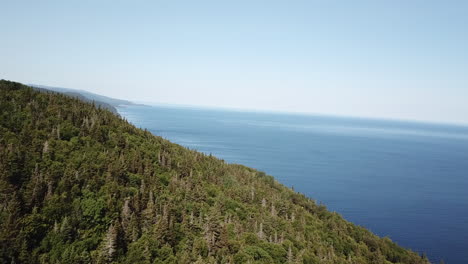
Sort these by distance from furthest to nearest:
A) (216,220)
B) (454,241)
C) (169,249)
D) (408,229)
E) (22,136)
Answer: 1. (408,229)
2. (454,241)
3. (22,136)
4. (216,220)
5. (169,249)

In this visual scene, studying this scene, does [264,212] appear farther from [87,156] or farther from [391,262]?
[87,156]

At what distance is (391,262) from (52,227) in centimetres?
11215

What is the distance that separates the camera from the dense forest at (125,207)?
237 feet

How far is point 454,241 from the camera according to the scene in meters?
144

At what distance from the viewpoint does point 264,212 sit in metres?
117

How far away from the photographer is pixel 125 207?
83.1 metres

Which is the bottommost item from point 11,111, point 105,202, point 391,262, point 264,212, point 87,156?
point 391,262

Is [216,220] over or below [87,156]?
below

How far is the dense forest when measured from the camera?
2849 inches

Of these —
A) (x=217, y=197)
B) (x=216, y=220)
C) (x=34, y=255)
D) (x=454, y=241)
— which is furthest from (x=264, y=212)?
(x=454, y=241)

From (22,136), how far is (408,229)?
6723 inches

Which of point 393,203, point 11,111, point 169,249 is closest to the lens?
point 169,249

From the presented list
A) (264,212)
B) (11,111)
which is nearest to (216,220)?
(264,212)

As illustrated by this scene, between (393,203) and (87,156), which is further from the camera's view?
(393,203)
